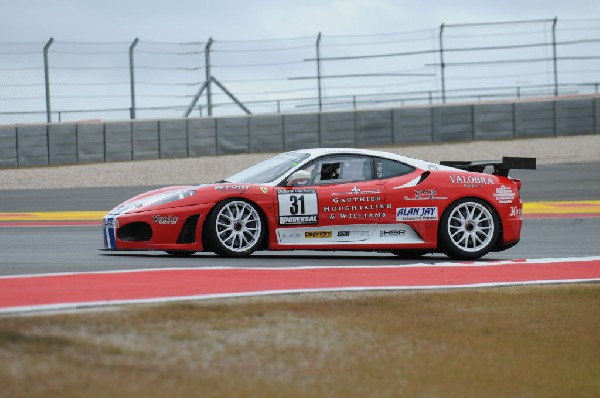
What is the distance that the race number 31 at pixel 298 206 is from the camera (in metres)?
11.5

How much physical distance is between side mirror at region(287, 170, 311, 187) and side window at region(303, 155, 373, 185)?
65 millimetres

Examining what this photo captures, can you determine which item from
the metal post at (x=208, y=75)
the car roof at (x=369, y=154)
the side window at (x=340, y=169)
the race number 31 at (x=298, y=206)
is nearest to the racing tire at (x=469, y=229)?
the car roof at (x=369, y=154)

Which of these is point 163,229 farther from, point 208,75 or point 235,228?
point 208,75

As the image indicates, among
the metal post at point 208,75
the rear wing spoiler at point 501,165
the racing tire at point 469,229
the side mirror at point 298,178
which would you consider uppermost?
the metal post at point 208,75

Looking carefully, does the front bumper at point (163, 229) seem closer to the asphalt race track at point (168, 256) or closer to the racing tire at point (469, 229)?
the asphalt race track at point (168, 256)

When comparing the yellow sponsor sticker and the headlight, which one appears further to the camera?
the yellow sponsor sticker

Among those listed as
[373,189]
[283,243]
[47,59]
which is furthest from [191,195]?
[47,59]

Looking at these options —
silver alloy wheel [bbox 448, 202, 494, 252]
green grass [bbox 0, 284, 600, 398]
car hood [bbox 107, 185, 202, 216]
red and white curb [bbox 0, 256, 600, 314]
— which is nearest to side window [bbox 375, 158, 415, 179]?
silver alloy wheel [bbox 448, 202, 494, 252]

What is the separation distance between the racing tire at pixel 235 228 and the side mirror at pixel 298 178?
0.49m

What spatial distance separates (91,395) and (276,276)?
4.48 meters

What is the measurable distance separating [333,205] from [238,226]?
100cm

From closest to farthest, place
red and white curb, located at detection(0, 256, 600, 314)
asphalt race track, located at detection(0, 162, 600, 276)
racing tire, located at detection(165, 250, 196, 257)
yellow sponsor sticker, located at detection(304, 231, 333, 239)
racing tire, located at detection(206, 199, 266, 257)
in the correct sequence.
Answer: red and white curb, located at detection(0, 256, 600, 314), asphalt race track, located at detection(0, 162, 600, 276), racing tire, located at detection(206, 199, 266, 257), yellow sponsor sticker, located at detection(304, 231, 333, 239), racing tire, located at detection(165, 250, 196, 257)

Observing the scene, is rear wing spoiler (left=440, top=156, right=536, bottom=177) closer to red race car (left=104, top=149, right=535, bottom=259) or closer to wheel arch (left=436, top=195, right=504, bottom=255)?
red race car (left=104, top=149, right=535, bottom=259)

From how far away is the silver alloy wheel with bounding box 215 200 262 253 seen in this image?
37.3 feet
